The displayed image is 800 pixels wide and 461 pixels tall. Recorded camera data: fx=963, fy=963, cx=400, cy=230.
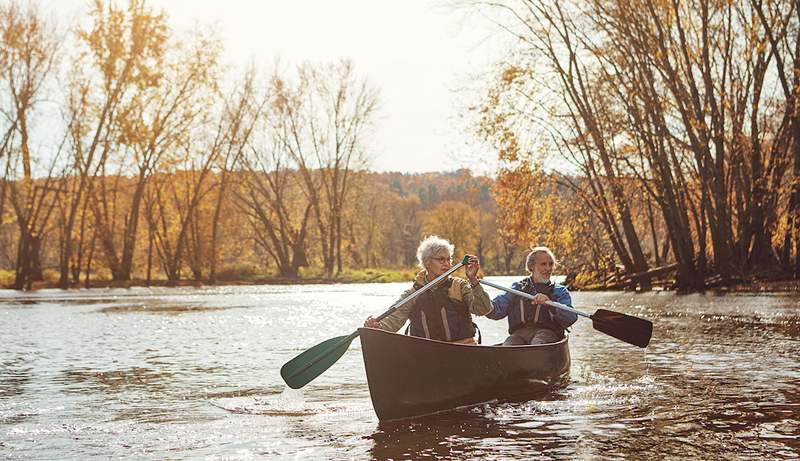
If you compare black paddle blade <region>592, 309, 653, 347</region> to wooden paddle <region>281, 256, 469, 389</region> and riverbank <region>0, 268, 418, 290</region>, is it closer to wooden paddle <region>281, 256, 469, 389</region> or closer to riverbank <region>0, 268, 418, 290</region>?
wooden paddle <region>281, 256, 469, 389</region>

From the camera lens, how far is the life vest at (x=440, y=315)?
797cm

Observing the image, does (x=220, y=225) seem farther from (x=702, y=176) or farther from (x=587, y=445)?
(x=587, y=445)

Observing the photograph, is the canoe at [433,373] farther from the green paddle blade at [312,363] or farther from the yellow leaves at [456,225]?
the yellow leaves at [456,225]

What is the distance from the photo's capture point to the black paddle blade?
933 cm

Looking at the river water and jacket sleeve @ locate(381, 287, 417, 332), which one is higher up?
jacket sleeve @ locate(381, 287, 417, 332)

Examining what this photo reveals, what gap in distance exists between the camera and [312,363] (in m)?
8.01

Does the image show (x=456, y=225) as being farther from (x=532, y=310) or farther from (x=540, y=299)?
(x=540, y=299)

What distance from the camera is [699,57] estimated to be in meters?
23.0

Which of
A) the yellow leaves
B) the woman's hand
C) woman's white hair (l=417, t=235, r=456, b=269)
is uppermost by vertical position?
the yellow leaves

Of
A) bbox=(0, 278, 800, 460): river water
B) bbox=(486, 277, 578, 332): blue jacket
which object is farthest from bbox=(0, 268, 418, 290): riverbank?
bbox=(486, 277, 578, 332): blue jacket

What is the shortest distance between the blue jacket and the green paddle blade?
5.15ft

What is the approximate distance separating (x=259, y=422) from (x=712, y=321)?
10950 mm

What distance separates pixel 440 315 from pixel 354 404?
1.30 metres

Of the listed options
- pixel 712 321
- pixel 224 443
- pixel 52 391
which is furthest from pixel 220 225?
pixel 224 443
